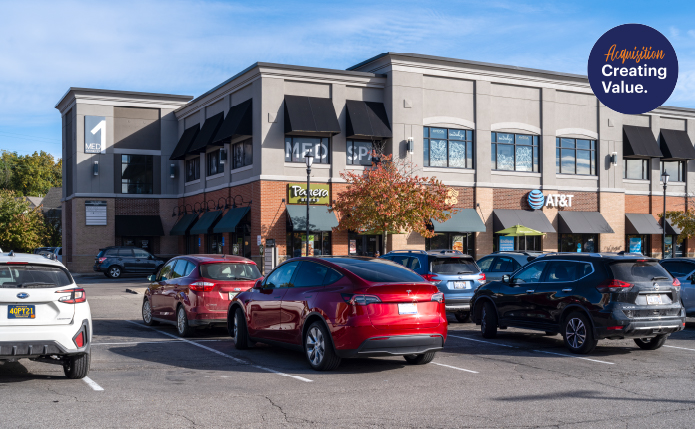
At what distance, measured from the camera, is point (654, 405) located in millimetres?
7465

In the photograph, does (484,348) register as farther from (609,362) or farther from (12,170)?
(12,170)

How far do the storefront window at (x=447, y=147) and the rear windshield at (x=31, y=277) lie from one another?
2619 cm

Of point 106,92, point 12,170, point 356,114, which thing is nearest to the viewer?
point 356,114

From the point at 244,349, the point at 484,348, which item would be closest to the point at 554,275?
the point at 484,348

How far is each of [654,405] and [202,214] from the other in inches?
1307

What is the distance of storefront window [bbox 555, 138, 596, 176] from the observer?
1458 inches

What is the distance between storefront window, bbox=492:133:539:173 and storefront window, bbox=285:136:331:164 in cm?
933

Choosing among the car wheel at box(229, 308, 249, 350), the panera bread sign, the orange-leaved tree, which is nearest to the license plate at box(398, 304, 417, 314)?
the car wheel at box(229, 308, 249, 350)

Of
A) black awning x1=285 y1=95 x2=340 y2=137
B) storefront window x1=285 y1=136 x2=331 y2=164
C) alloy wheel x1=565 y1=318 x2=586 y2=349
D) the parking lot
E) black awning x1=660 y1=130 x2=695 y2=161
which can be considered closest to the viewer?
the parking lot

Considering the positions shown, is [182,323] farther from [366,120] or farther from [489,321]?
[366,120]

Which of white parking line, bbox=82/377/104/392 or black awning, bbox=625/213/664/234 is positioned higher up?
black awning, bbox=625/213/664/234

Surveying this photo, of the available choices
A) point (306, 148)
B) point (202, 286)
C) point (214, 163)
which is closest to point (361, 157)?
point (306, 148)

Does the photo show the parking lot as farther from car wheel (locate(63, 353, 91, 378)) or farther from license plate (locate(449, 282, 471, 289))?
license plate (locate(449, 282, 471, 289))

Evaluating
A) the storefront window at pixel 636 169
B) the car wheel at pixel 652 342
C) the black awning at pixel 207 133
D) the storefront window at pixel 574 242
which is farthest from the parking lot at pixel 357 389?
the storefront window at pixel 636 169
